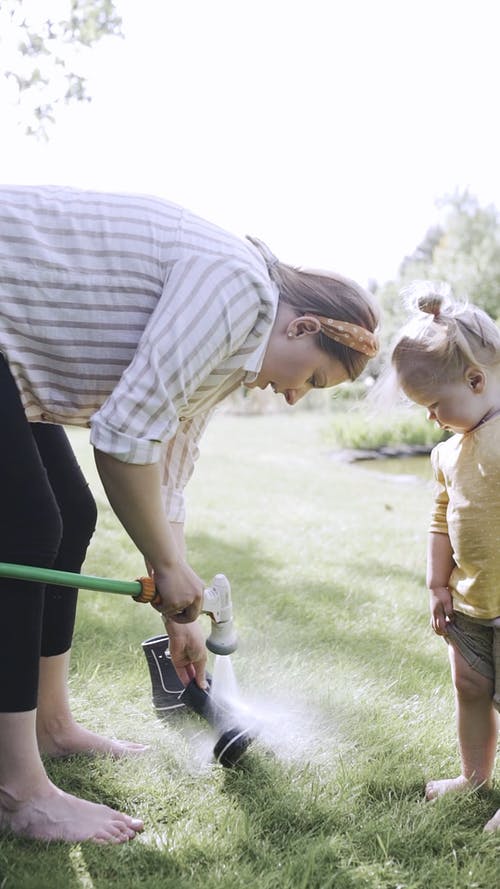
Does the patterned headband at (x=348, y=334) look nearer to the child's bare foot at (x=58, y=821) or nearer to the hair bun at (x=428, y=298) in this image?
the hair bun at (x=428, y=298)

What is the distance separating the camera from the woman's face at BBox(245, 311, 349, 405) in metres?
1.49

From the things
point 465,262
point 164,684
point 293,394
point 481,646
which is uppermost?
point 293,394

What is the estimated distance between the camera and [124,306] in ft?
4.54

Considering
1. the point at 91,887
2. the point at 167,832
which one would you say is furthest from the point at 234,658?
the point at 91,887

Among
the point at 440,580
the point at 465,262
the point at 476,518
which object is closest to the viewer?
the point at 476,518

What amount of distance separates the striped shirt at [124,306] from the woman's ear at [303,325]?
68 millimetres

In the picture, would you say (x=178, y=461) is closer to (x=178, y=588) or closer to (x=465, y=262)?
(x=178, y=588)

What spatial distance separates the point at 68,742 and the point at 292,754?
19.2 inches

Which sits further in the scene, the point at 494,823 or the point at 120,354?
the point at 494,823

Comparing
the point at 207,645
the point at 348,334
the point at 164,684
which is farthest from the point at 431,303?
the point at 164,684

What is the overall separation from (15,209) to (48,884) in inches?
42.8

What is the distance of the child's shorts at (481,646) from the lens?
5.57ft

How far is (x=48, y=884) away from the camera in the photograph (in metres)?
1.34

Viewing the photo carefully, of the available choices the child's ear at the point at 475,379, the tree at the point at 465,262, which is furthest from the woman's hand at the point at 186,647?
the tree at the point at 465,262
